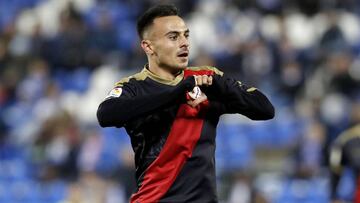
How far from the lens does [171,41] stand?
5.38 m

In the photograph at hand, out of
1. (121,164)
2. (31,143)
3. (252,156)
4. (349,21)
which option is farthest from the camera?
(349,21)

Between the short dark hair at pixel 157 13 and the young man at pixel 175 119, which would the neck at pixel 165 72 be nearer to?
the young man at pixel 175 119

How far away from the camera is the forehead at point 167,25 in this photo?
17.6 ft

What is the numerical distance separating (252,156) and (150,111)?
9.25m

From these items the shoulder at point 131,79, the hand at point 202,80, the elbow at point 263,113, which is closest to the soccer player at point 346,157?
the elbow at point 263,113

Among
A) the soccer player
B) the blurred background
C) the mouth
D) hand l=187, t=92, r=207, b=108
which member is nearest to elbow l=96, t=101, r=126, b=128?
hand l=187, t=92, r=207, b=108

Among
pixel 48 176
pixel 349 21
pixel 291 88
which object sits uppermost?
pixel 349 21

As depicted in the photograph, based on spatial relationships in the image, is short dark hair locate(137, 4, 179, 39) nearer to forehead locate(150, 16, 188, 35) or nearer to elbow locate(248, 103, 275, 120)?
forehead locate(150, 16, 188, 35)

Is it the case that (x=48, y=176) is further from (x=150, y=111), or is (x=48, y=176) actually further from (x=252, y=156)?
(x=150, y=111)

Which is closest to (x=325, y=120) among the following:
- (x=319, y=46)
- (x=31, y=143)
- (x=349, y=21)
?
(x=319, y=46)

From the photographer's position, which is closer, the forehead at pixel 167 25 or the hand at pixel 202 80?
the hand at pixel 202 80

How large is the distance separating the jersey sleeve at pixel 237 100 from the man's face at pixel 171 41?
8.3 inches

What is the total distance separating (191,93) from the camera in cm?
526

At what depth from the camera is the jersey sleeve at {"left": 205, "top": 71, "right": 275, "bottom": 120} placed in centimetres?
527
